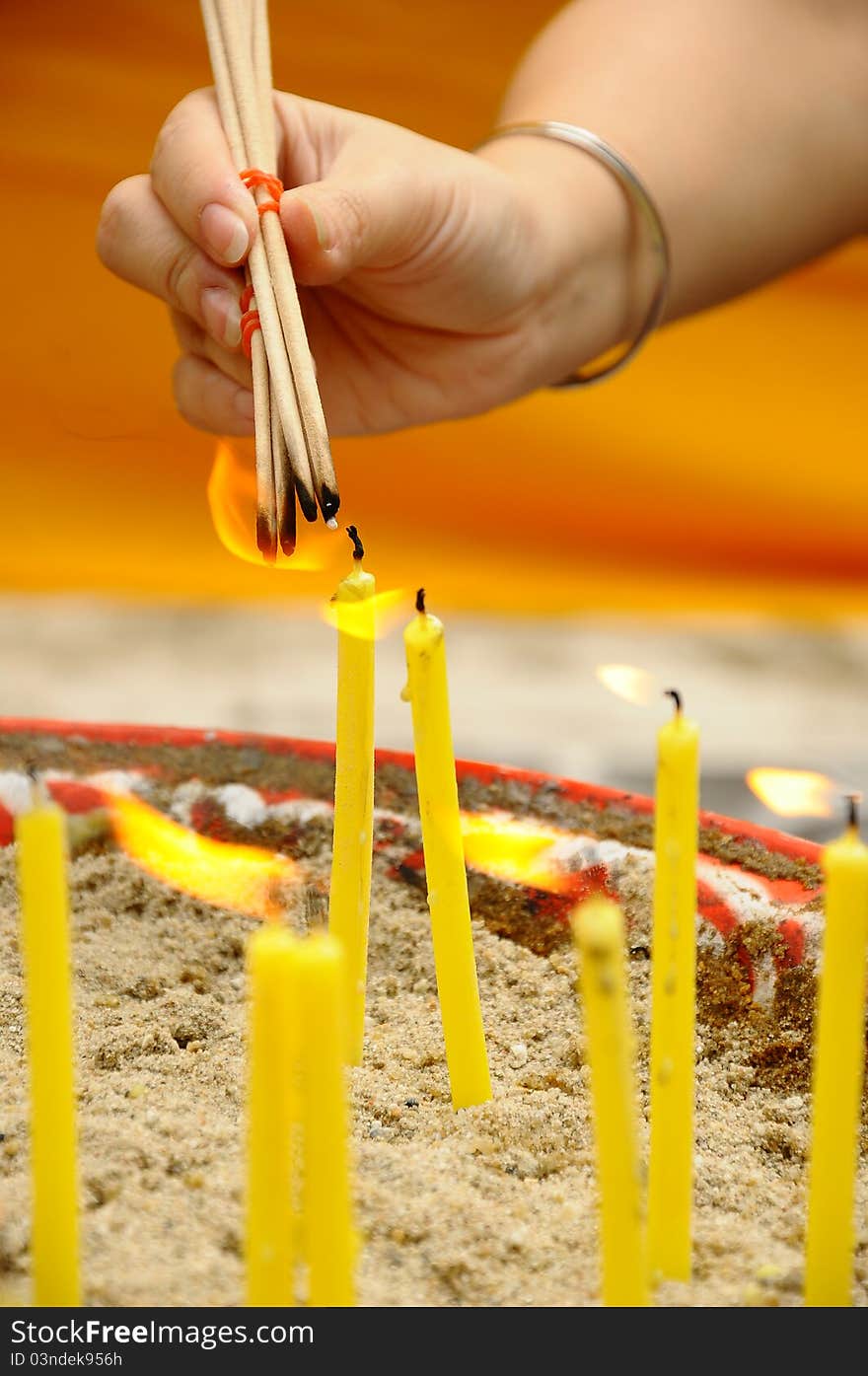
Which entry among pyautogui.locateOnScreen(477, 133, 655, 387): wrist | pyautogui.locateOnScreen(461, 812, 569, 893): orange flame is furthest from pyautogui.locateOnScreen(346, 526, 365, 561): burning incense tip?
pyautogui.locateOnScreen(477, 133, 655, 387): wrist

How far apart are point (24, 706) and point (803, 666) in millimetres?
918

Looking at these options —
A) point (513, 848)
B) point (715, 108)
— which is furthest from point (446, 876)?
point (715, 108)

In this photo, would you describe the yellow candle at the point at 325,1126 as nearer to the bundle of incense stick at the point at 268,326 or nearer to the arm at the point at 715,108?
the bundle of incense stick at the point at 268,326

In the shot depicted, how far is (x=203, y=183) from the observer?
0.55 m

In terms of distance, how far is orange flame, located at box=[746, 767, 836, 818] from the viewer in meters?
0.32

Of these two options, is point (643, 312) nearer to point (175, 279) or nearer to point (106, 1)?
point (175, 279)

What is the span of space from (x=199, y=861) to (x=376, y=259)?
0.32 meters

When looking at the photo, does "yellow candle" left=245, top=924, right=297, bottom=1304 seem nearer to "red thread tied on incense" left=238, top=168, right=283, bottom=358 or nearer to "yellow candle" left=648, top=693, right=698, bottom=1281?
"yellow candle" left=648, top=693, right=698, bottom=1281

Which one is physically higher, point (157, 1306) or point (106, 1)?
point (106, 1)

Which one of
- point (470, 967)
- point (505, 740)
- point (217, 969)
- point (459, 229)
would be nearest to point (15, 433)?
point (505, 740)

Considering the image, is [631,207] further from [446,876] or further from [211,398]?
[446,876]

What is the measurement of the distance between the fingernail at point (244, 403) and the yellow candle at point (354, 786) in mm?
390

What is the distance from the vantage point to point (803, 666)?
1567 mm

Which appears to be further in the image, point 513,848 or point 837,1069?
point 513,848
